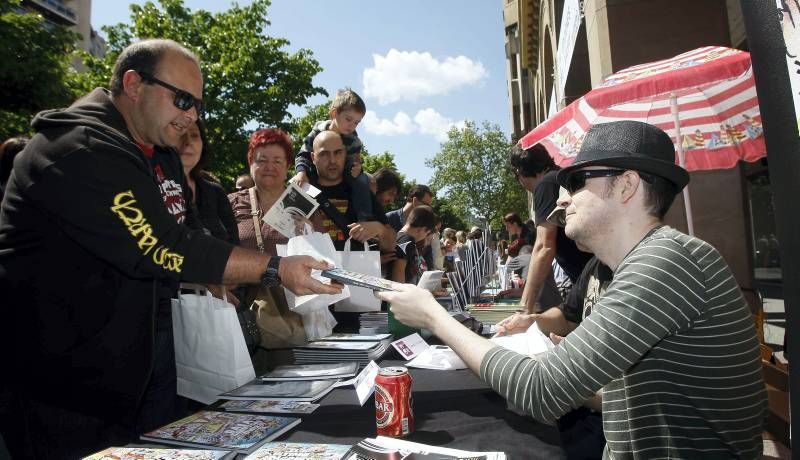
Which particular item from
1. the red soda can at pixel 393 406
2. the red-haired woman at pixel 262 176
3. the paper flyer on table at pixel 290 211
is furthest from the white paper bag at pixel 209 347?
the red-haired woman at pixel 262 176

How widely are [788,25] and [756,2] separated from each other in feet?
0.30

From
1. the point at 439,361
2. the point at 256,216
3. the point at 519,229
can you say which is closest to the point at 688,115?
the point at 439,361

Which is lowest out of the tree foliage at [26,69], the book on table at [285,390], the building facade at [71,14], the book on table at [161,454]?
the book on table at [161,454]

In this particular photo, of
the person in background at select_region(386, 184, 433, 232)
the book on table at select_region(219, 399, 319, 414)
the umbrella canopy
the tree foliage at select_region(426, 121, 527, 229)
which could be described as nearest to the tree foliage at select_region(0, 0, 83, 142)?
the person in background at select_region(386, 184, 433, 232)

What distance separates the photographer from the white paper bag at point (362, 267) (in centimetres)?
295

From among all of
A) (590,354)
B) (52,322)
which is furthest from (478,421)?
(52,322)

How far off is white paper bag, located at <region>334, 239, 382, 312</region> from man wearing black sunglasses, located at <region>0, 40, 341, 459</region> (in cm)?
110

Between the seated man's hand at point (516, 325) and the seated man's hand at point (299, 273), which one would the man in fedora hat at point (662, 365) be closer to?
the seated man's hand at point (299, 273)

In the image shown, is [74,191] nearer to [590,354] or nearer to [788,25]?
[590,354]

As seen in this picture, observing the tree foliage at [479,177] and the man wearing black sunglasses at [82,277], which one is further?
the tree foliage at [479,177]

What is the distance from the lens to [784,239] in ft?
3.34

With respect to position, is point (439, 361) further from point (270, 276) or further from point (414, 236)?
point (414, 236)

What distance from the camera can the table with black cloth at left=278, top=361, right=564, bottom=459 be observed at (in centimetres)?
138

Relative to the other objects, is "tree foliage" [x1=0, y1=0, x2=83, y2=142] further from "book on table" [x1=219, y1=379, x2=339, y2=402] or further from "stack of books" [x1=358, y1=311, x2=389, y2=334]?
"book on table" [x1=219, y1=379, x2=339, y2=402]
